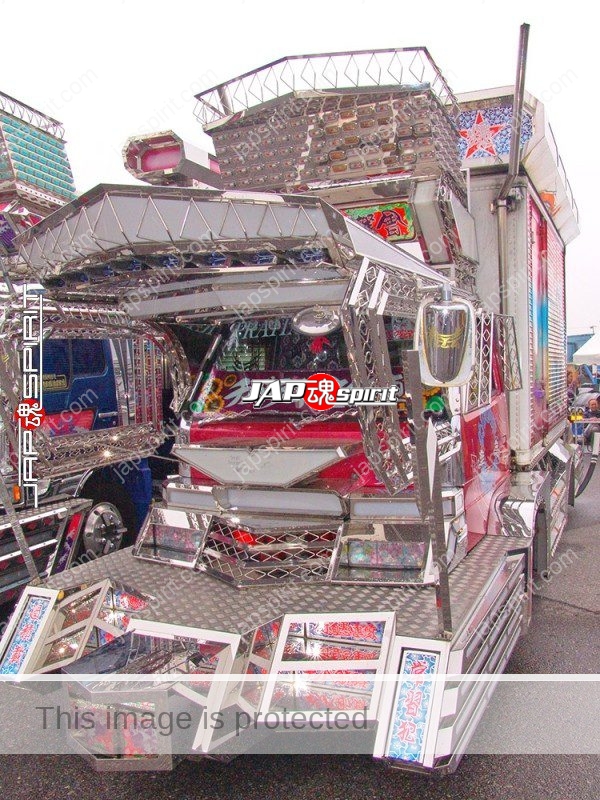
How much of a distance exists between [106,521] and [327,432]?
3022 millimetres

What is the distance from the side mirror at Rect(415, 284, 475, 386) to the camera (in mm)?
2486

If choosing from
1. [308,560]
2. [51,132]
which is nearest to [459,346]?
[308,560]

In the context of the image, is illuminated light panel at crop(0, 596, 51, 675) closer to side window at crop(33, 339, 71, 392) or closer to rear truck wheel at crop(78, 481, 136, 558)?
rear truck wheel at crop(78, 481, 136, 558)

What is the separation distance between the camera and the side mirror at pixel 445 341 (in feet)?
8.16

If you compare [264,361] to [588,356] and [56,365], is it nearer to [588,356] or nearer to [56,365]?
[56,365]

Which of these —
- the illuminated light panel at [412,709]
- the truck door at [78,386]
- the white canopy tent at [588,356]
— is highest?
the white canopy tent at [588,356]

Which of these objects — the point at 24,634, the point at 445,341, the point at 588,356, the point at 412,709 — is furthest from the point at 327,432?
the point at 588,356

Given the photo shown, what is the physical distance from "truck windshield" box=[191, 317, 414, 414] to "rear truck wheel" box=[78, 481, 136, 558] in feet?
6.35

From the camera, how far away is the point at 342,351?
13.5ft

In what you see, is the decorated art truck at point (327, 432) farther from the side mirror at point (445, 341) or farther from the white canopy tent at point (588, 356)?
the white canopy tent at point (588, 356)

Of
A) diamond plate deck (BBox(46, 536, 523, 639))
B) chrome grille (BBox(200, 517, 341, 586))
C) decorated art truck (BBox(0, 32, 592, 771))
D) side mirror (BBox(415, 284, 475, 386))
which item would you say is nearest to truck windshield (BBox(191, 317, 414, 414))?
decorated art truck (BBox(0, 32, 592, 771))

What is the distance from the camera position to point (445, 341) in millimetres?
2506

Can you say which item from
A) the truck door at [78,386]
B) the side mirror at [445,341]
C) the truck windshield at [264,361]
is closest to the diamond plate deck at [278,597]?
the side mirror at [445,341]

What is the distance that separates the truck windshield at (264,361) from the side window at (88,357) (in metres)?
1.91
